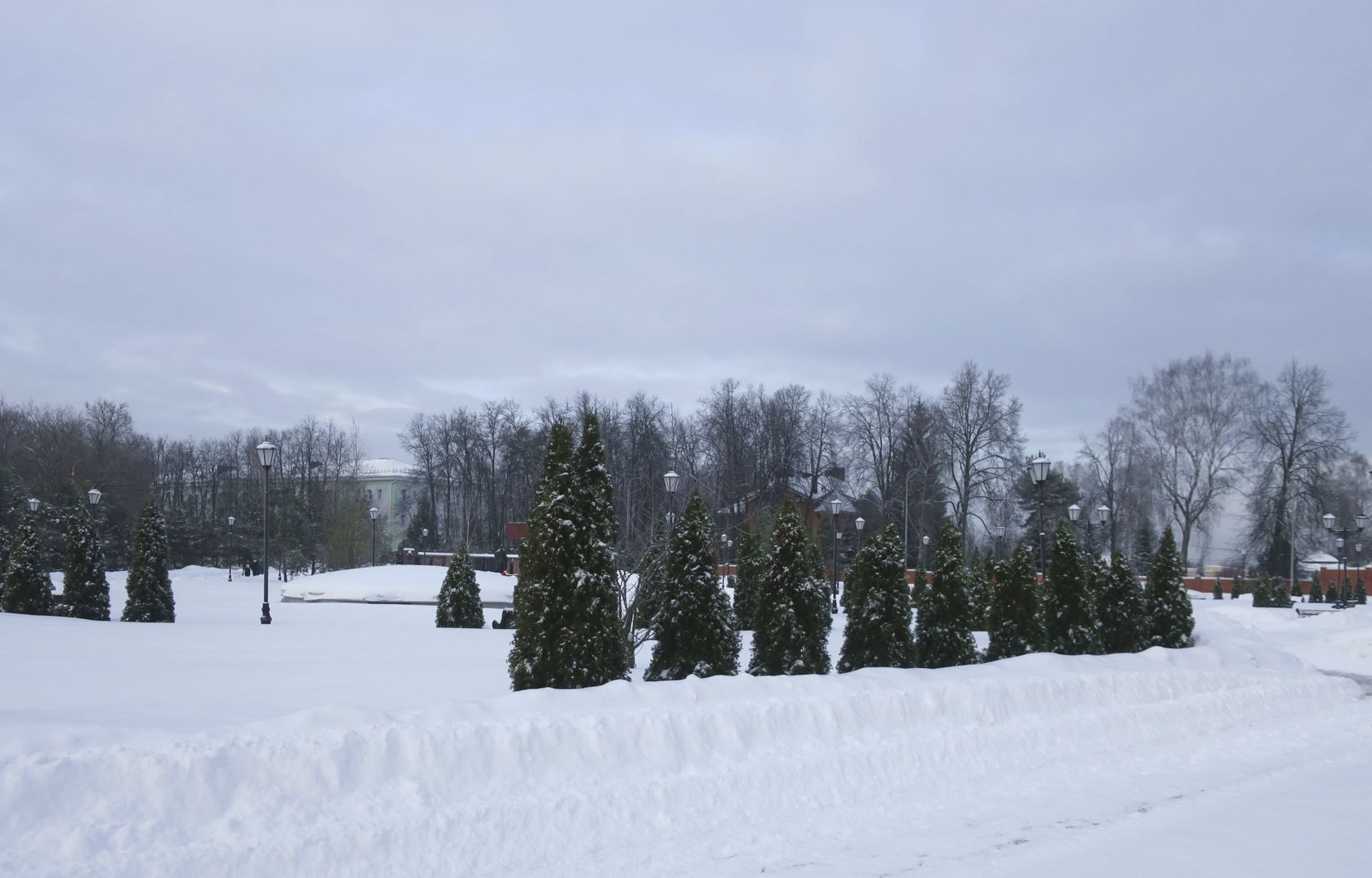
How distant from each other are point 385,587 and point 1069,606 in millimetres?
24818

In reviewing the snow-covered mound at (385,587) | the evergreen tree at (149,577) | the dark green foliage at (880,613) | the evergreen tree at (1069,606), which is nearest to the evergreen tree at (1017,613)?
the evergreen tree at (1069,606)

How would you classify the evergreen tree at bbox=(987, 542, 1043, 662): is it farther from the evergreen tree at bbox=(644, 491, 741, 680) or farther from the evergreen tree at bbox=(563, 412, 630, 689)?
the evergreen tree at bbox=(563, 412, 630, 689)

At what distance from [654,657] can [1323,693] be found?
31.9 ft

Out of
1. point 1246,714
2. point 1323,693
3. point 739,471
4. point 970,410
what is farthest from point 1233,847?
point 739,471

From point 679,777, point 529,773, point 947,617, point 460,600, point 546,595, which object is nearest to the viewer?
point 529,773

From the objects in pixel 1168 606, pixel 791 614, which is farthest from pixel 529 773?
pixel 1168 606

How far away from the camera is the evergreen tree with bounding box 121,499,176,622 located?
2077cm

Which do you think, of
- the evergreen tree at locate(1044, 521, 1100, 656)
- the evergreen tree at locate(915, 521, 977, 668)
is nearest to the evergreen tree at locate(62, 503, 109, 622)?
the evergreen tree at locate(915, 521, 977, 668)

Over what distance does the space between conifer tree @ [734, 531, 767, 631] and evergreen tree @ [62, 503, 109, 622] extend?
14.4m

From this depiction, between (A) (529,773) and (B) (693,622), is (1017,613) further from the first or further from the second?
(A) (529,773)

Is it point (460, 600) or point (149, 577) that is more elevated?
point (149, 577)

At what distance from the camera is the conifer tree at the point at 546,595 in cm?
1021

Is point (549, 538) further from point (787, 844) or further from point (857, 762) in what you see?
point (787, 844)

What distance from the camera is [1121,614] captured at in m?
17.2
